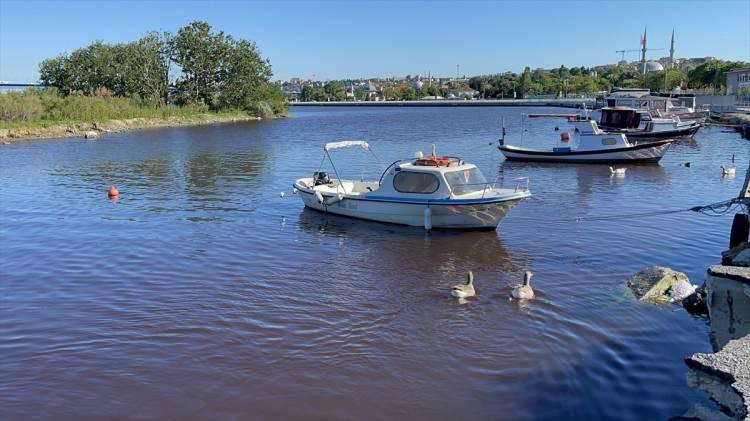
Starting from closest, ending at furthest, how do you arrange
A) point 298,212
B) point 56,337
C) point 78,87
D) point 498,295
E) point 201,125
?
1. point 56,337
2. point 498,295
3. point 298,212
4. point 201,125
5. point 78,87

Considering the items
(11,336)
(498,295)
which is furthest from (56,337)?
(498,295)

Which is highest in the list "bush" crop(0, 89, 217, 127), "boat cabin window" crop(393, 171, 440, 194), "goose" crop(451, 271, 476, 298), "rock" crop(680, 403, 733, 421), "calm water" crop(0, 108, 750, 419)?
"bush" crop(0, 89, 217, 127)

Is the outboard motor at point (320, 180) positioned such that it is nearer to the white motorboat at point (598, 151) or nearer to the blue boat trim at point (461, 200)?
the blue boat trim at point (461, 200)

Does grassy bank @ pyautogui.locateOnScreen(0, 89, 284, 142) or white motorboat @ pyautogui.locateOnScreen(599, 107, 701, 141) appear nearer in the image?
white motorboat @ pyautogui.locateOnScreen(599, 107, 701, 141)

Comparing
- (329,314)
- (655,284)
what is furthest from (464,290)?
(655,284)

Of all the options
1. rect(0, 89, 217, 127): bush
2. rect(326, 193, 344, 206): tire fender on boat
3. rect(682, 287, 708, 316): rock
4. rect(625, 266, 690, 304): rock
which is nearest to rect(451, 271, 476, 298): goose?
rect(625, 266, 690, 304): rock

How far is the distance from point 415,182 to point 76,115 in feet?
196

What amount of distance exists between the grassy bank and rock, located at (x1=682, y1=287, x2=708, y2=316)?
56.6 m

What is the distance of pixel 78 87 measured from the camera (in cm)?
9131

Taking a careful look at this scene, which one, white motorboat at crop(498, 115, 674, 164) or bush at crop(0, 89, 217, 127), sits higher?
bush at crop(0, 89, 217, 127)

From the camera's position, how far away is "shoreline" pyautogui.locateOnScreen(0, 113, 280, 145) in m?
55.7

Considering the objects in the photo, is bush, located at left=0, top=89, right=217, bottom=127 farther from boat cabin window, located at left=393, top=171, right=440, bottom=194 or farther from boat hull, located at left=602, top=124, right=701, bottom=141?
boat hull, located at left=602, top=124, right=701, bottom=141

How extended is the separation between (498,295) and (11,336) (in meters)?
9.54

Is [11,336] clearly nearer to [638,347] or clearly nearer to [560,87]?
[638,347]
